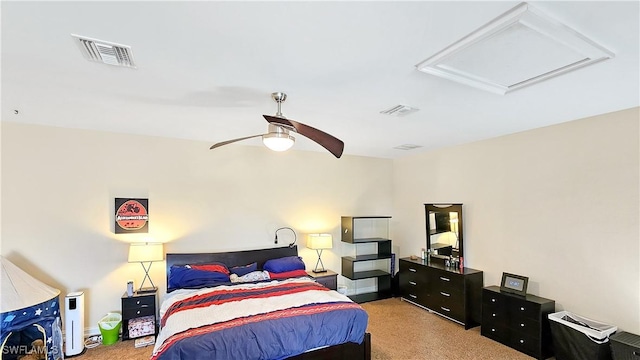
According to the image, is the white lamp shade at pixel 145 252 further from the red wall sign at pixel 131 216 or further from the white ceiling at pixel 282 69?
the white ceiling at pixel 282 69

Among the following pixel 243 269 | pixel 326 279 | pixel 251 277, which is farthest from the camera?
pixel 326 279

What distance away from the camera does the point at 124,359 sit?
10.9 feet

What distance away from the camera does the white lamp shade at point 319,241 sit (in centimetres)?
498

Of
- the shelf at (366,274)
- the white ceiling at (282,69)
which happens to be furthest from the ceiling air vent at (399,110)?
the shelf at (366,274)

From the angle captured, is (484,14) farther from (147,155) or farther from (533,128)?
(147,155)

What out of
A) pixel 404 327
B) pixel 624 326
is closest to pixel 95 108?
pixel 404 327

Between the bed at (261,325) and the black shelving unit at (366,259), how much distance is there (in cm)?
180

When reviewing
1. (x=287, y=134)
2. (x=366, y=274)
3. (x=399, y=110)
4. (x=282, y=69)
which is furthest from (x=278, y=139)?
(x=366, y=274)

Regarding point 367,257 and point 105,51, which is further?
point 367,257

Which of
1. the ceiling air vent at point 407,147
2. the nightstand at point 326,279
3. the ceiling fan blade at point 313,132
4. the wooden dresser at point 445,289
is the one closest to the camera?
the ceiling fan blade at point 313,132

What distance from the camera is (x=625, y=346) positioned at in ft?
8.86

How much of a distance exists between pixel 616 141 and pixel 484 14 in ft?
9.11

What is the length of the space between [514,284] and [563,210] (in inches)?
42.7

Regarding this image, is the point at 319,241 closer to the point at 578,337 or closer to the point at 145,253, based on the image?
the point at 145,253
